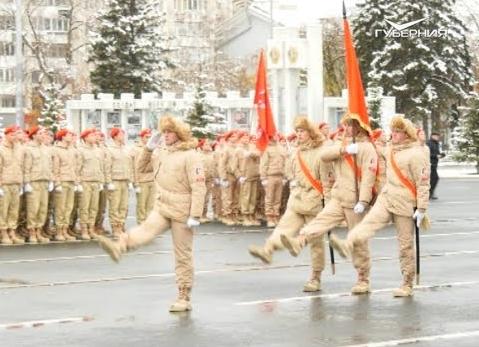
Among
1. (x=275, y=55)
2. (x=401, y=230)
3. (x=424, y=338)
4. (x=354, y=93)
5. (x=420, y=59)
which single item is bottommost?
(x=424, y=338)

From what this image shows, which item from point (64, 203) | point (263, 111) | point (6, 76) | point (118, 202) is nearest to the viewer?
point (263, 111)

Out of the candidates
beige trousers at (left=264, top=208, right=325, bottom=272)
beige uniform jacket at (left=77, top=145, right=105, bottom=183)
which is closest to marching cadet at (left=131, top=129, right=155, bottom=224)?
beige uniform jacket at (left=77, top=145, right=105, bottom=183)

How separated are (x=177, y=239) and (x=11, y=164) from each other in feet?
31.3

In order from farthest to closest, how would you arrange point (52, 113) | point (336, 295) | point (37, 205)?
1. point (52, 113)
2. point (37, 205)
3. point (336, 295)

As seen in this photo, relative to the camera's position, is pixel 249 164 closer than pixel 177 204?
No

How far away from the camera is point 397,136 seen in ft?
46.7

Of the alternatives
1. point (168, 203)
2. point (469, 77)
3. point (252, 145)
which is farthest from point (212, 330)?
point (469, 77)

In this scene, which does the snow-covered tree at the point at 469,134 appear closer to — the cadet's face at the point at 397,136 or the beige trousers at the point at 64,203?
the beige trousers at the point at 64,203

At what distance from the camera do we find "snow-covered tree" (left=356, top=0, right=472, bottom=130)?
2685 inches

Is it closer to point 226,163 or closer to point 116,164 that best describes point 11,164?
point 116,164

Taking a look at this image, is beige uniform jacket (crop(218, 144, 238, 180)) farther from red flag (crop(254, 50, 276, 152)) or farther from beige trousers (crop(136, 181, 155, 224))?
red flag (crop(254, 50, 276, 152))

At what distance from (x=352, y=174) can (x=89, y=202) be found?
9.53m

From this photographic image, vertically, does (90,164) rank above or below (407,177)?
above

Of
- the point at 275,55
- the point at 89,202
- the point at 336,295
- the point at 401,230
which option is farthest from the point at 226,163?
the point at 275,55
